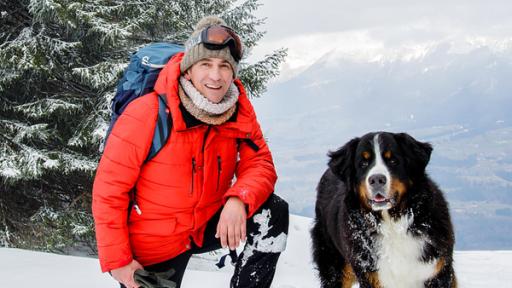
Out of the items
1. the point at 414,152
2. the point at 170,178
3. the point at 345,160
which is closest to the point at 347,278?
the point at 345,160

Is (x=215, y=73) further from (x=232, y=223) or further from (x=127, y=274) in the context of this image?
(x=127, y=274)

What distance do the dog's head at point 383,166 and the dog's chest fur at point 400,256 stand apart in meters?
0.21

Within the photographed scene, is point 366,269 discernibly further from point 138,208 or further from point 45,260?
point 45,260

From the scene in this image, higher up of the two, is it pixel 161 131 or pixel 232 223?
pixel 161 131

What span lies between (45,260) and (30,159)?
9.36ft

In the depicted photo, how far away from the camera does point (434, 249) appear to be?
3.10 meters

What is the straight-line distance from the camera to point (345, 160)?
3369 mm

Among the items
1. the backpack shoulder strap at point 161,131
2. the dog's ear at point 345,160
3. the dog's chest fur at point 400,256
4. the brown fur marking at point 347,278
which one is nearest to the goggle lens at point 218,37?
the backpack shoulder strap at point 161,131

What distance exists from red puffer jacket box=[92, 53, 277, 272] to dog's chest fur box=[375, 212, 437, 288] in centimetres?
99

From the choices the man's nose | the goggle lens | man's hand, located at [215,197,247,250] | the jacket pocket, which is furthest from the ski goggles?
the jacket pocket

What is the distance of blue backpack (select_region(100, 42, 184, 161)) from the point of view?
8.16 ft

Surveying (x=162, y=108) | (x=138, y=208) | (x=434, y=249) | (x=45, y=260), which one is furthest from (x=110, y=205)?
(x=45, y=260)

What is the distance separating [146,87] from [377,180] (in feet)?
5.22

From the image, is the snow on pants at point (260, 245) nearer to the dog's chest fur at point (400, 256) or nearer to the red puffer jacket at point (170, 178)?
the red puffer jacket at point (170, 178)
